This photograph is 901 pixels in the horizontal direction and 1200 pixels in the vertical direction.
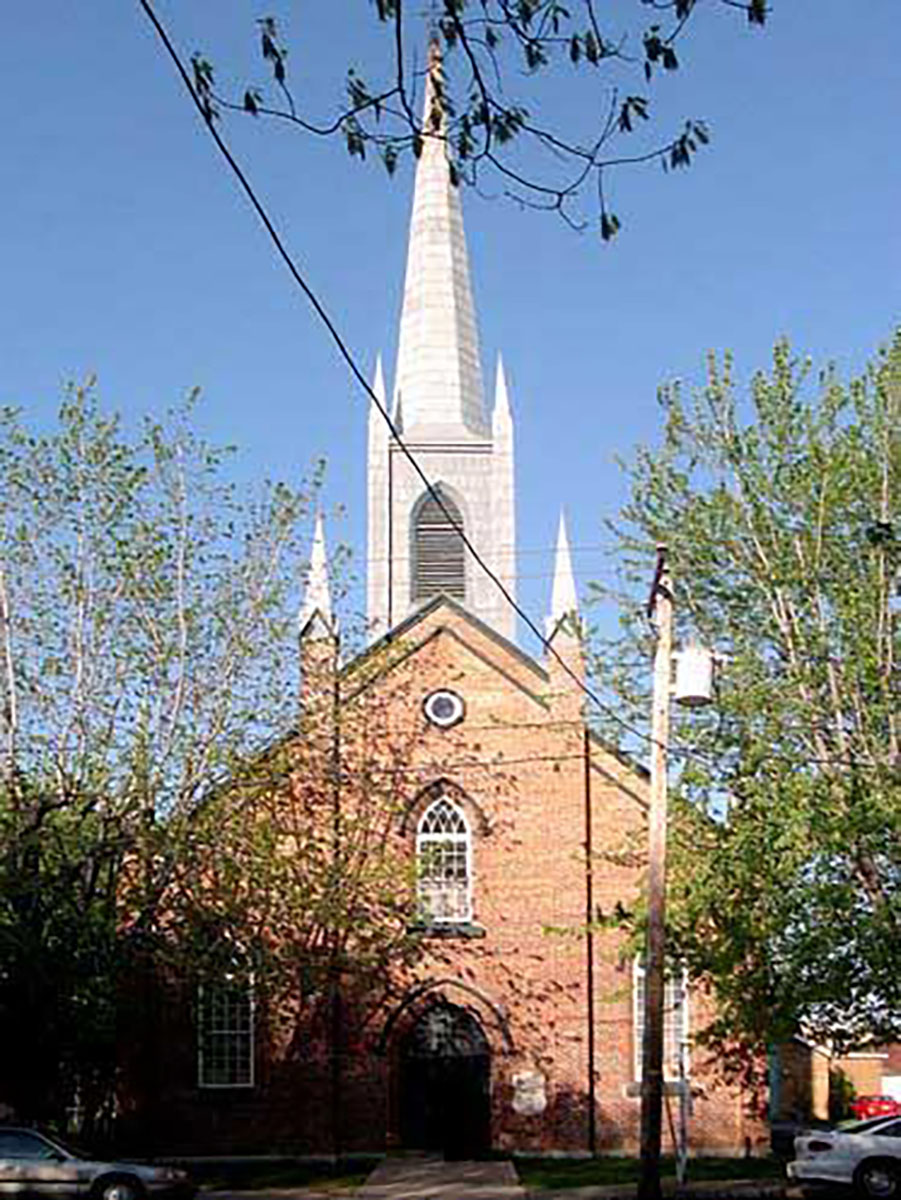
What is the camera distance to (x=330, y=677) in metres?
30.9

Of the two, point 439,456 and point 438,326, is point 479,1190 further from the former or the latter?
point 438,326

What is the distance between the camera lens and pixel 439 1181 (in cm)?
2845

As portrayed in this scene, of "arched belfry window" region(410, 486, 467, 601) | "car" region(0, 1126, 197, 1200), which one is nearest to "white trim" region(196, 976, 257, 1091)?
"car" region(0, 1126, 197, 1200)

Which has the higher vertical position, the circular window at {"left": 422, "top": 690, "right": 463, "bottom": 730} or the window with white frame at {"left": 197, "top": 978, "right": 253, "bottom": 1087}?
the circular window at {"left": 422, "top": 690, "right": 463, "bottom": 730}

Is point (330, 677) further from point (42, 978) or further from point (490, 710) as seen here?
point (42, 978)

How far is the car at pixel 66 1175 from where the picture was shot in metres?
23.6

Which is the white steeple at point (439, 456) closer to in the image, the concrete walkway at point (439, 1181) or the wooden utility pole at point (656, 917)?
the concrete walkway at point (439, 1181)

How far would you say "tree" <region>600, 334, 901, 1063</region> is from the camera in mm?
25562

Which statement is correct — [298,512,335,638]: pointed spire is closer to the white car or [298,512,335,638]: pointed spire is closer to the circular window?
the circular window

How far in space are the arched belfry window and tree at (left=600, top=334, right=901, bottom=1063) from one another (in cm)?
1903

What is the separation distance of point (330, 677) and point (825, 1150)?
10811 millimetres

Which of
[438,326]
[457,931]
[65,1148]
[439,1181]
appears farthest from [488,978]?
[438,326]

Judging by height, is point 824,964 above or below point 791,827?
below

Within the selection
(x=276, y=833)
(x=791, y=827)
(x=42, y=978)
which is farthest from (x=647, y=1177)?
(x=276, y=833)
